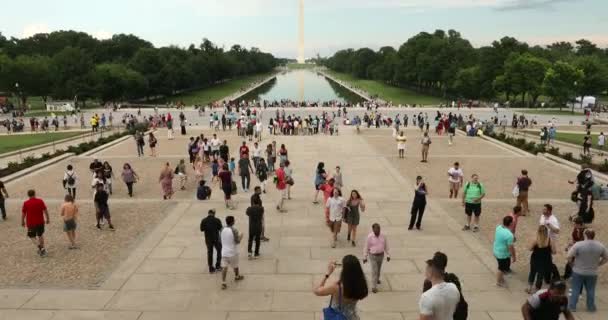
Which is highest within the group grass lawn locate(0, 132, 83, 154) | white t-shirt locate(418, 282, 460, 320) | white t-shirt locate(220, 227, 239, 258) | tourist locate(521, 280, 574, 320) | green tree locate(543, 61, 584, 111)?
green tree locate(543, 61, 584, 111)

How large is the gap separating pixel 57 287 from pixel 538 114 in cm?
6186

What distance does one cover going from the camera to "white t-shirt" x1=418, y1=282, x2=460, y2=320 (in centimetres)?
574

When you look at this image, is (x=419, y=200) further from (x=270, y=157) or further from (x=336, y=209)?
(x=270, y=157)

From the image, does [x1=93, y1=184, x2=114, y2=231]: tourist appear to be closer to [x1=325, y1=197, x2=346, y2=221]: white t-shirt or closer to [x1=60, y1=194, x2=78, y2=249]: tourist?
[x1=60, y1=194, x2=78, y2=249]: tourist

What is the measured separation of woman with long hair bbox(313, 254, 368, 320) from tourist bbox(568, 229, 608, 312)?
5.07 m

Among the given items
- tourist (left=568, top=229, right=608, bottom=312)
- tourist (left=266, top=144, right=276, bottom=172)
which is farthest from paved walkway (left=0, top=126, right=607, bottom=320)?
tourist (left=266, top=144, right=276, bottom=172)

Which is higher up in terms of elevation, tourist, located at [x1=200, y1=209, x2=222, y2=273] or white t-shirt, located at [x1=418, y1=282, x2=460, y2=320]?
white t-shirt, located at [x1=418, y1=282, x2=460, y2=320]

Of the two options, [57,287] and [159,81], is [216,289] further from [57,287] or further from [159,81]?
[159,81]

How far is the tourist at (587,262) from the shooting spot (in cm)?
882

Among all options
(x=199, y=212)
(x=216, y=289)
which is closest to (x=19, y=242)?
(x=199, y=212)

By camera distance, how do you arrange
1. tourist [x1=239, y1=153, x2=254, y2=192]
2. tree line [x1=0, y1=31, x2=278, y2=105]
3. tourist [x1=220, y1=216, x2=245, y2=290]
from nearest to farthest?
tourist [x1=220, y1=216, x2=245, y2=290]
tourist [x1=239, y1=153, x2=254, y2=192]
tree line [x1=0, y1=31, x2=278, y2=105]

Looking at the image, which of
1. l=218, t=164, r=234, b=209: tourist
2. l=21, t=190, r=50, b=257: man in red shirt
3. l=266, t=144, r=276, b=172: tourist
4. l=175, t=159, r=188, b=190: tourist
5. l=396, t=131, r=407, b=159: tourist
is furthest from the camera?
l=396, t=131, r=407, b=159: tourist

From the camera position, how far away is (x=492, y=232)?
561 inches

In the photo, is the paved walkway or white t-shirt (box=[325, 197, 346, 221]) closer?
the paved walkway
